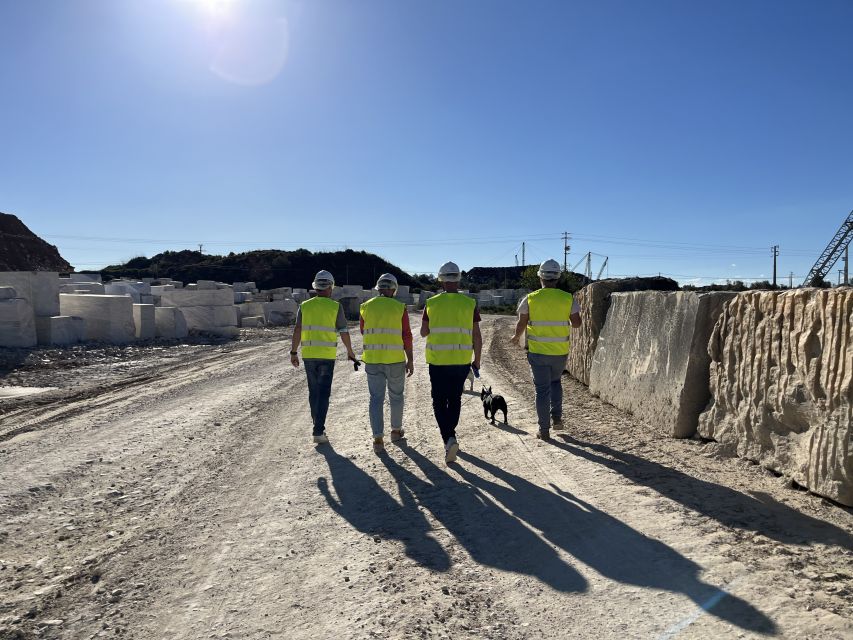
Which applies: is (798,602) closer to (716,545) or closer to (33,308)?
(716,545)

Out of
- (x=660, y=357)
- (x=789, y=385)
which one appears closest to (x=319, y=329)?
(x=660, y=357)

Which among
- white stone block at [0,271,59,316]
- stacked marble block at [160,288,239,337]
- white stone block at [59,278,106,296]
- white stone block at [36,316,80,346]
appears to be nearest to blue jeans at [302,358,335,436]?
white stone block at [36,316,80,346]

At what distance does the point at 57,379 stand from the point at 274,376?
4.08 m

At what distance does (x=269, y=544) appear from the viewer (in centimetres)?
363

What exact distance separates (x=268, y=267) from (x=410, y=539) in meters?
74.5

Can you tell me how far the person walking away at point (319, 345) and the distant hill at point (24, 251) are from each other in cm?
5046

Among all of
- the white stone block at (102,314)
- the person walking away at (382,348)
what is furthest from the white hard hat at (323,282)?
the white stone block at (102,314)

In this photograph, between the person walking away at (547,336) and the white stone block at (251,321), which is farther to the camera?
the white stone block at (251,321)

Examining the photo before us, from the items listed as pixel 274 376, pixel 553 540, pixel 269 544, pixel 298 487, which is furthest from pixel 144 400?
pixel 553 540

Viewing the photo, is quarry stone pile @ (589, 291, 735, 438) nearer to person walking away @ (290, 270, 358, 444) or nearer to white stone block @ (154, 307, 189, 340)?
person walking away @ (290, 270, 358, 444)

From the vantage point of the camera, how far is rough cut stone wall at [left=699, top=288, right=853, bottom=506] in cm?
383

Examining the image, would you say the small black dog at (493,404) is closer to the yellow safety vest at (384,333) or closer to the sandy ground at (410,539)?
the sandy ground at (410,539)

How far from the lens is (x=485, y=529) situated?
378cm

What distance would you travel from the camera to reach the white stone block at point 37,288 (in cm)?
1527
